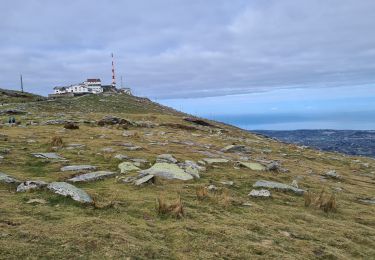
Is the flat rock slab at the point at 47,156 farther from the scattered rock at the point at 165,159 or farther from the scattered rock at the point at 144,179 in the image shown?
the scattered rock at the point at 144,179

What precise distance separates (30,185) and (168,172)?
6656mm

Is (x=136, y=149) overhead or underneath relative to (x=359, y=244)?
overhead

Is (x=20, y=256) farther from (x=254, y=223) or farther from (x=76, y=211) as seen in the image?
(x=254, y=223)

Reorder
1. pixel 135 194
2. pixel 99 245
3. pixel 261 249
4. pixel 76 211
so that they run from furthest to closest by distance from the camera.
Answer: pixel 135 194 → pixel 76 211 → pixel 261 249 → pixel 99 245

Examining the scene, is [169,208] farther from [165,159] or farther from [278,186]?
[165,159]

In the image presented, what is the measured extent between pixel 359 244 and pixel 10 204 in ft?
36.2

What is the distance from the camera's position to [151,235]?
38.7 feet

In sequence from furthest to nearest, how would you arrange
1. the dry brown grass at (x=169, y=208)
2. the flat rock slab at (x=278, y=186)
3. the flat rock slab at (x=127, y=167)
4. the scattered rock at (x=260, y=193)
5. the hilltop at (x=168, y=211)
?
the flat rock slab at (x=127, y=167) < the flat rock slab at (x=278, y=186) < the scattered rock at (x=260, y=193) < the dry brown grass at (x=169, y=208) < the hilltop at (x=168, y=211)

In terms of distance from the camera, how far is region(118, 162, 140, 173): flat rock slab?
65.9ft

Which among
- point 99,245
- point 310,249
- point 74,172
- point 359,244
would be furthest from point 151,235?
point 74,172

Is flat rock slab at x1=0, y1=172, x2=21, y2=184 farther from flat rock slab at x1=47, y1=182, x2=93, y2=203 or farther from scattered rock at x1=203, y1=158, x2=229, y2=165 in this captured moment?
scattered rock at x1=203, y1=158, x2=229, y2=165

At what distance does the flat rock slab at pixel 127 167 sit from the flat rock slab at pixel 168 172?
89cm

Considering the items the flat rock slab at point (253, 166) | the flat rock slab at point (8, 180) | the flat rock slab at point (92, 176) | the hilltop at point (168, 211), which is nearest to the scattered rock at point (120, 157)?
the hilltop at point (168, 211)

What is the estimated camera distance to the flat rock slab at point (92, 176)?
57.7ft
